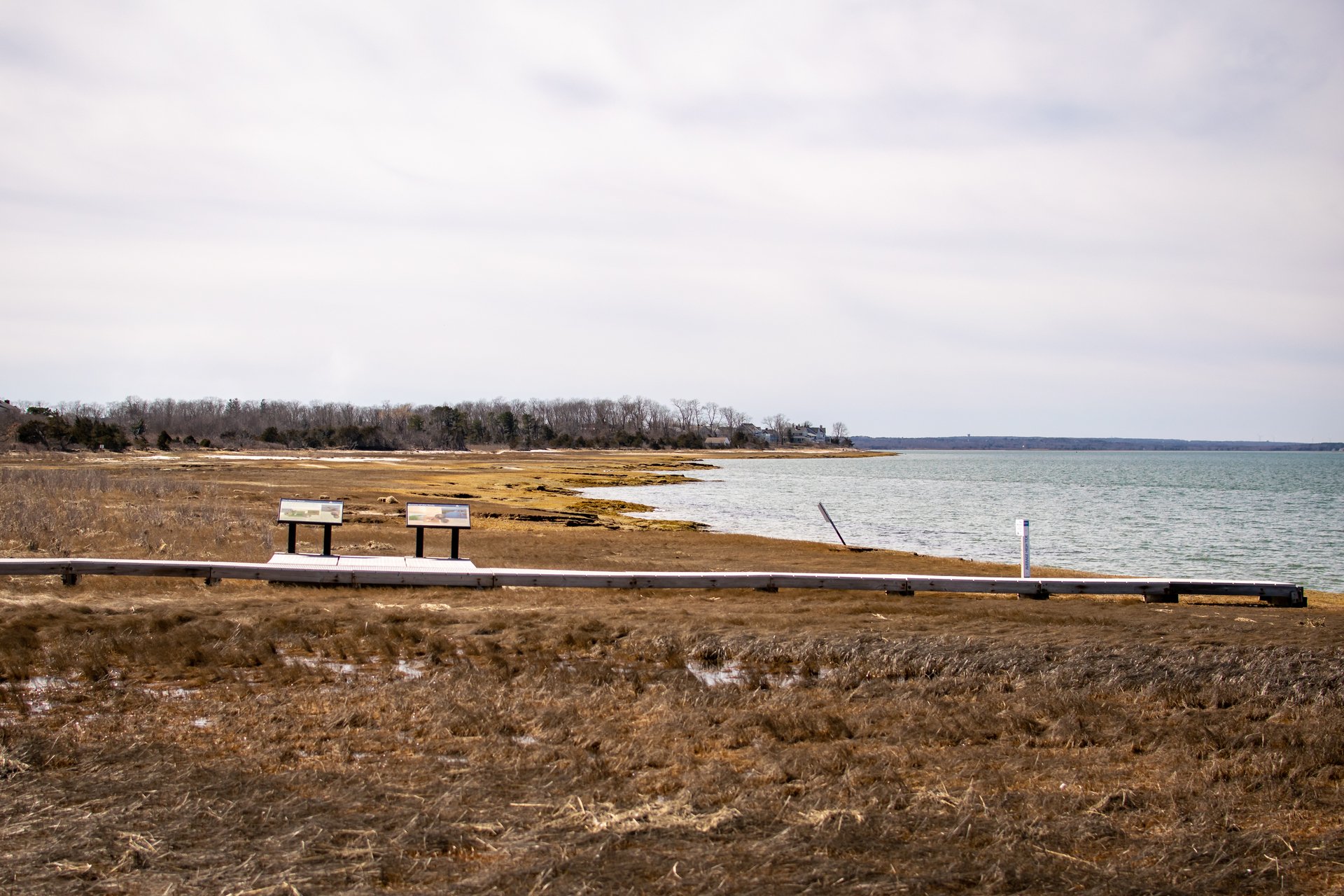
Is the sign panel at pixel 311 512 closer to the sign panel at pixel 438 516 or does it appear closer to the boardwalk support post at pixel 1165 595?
the sign panel at pixel 438 516

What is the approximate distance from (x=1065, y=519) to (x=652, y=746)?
47777 millimetres

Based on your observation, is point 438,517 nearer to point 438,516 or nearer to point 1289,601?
point 438,516

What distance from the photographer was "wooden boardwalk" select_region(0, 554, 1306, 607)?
1466 centimetres

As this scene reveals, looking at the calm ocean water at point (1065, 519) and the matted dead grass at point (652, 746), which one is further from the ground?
the matted dead grass at point (652, 746)

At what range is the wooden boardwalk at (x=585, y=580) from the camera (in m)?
14.7

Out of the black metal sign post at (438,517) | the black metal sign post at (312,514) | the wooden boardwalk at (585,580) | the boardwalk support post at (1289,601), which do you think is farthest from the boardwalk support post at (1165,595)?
the black metal sign post at (312,514)

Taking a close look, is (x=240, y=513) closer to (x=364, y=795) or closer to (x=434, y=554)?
(x=434, y=554)

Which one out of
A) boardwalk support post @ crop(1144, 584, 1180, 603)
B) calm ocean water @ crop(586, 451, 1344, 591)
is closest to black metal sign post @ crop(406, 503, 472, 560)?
boardwalk support post @ crop(1144, 584, 1180, 603)

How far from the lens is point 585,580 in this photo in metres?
15.3

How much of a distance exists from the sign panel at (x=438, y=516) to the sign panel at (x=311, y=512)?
1263 millimetres

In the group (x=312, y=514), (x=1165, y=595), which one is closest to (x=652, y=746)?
(x=312, y=514)

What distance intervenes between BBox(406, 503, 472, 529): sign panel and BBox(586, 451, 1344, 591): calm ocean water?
19.1 m

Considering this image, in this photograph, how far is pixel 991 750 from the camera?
7.72 metres

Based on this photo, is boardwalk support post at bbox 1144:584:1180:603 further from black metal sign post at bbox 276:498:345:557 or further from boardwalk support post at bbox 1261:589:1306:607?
black metal sign post at bbox 276:498:345:557
